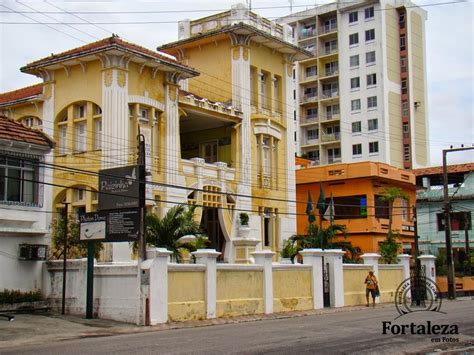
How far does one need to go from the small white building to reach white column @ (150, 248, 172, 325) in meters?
4.89

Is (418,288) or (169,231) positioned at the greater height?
(169,231)

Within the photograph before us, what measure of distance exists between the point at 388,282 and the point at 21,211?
1853cm

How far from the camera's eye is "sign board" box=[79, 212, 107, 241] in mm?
23188

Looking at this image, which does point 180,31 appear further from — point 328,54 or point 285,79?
point 328,54

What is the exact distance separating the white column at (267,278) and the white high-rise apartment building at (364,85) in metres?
48.1

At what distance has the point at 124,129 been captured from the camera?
31797 mm

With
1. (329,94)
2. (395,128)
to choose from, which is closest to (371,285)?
(395,128)

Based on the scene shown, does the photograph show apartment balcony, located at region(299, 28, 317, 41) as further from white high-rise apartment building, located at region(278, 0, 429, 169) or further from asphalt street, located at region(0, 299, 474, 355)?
asphalt street, located at region(0, 299, 474, 355)

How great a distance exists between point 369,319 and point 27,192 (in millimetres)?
12667

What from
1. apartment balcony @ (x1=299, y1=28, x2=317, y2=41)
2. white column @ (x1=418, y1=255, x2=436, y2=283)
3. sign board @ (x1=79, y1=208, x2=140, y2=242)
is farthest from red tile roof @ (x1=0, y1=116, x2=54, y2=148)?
apartment balcony @ (x1=299, y1=28, x2=317, y2=41)

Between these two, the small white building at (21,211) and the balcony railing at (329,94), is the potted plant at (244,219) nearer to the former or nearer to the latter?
the small white building at (21,211)

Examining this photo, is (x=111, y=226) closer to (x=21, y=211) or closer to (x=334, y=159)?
(x=21, y=211)

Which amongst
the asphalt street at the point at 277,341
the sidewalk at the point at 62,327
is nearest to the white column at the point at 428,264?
the sidewalk at the point at 62,327

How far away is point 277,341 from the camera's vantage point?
16.2 meters
